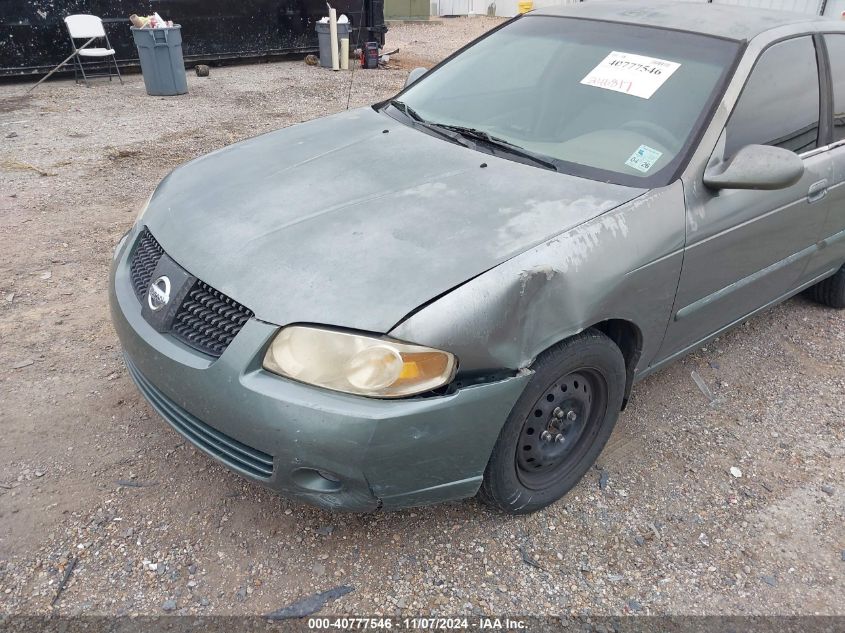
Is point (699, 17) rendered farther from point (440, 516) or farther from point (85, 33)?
point (85, 33)

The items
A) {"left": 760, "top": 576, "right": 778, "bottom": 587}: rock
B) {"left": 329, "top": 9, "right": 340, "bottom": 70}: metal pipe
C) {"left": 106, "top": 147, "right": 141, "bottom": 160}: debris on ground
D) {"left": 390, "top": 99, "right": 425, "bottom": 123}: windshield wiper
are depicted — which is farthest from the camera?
{"left": 329, "top": 9, "right": 340, "bottom": 70}: metal pipe

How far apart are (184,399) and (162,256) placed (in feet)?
1.74

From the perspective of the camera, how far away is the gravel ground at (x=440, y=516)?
206cm

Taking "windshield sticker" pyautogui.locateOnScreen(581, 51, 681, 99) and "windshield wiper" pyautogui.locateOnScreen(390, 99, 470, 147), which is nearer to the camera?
"windshield sticker" pyautogui.locateOnScreen(581, 51, 681, 99)

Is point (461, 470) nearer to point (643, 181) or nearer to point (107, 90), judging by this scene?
point (643, 181)

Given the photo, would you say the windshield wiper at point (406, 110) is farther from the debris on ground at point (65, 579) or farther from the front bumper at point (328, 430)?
the debris on ground at point (65, 579)

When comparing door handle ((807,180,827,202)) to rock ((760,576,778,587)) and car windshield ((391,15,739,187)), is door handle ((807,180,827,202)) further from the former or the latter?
rock ((760,576,778,587))

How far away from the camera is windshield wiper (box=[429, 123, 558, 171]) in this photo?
2483 mm

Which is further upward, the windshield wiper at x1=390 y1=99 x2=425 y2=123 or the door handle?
the windshield wiper at x1=390 y1=99 x2=425 y2=123

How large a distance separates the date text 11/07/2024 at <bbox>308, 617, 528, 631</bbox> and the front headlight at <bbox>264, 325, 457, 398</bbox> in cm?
75

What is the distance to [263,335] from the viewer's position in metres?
1.83

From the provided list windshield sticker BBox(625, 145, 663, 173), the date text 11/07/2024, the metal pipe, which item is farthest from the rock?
the metal pipe

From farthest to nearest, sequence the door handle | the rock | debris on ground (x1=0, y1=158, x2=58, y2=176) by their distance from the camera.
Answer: debris on ground (x1=0, y1=158, x2=58, y2=176) < the door handle < the rock

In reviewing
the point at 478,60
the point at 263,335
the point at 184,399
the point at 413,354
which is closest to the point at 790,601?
the point at 413,354
